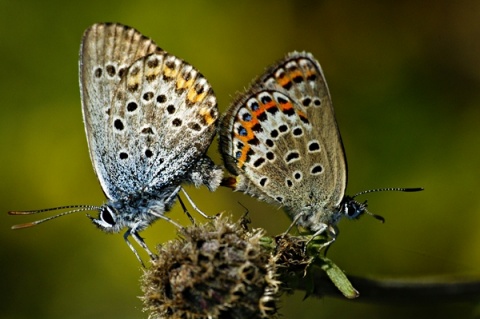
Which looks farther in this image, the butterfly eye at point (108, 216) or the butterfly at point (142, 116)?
the butterfly at point (142, 116)

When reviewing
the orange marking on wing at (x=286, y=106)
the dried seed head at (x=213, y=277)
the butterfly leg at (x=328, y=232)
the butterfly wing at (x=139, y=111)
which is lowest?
the butterfly leg at (x=328, y=232)

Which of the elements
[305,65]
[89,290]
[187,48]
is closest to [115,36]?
[305,65]

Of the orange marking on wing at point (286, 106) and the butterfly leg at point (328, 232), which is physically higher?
the orange marking on wing at point (286, 106)

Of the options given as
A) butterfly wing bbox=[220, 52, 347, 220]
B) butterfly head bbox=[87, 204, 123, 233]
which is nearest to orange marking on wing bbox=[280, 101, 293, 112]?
butterfly wing bbox=[220, 52, 347, 220]

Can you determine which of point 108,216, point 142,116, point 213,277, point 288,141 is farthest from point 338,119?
point 213,277

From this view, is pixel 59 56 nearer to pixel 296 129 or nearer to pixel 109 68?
pixel 109 68

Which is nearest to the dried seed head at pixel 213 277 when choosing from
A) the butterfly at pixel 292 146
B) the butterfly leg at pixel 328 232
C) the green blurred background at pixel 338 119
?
the butterfly leg at pixel 328 232

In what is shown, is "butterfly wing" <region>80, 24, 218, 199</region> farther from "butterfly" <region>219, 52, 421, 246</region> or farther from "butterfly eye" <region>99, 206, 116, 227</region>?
"butterfly" <region>219, 52, 421, 246</region>

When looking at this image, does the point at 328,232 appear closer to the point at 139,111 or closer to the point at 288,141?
the point at 288,141

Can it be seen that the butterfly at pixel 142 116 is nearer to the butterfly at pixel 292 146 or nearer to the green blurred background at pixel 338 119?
the butterfly at pixel 292 146
